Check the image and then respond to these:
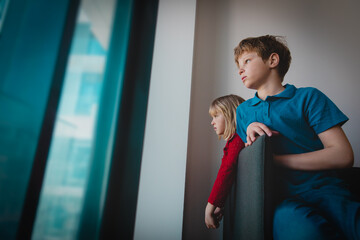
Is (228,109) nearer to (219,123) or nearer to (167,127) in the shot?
(219,123)

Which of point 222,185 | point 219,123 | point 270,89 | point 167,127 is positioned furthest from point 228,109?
point 222,185

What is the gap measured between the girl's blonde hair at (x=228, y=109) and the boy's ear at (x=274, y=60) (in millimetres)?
277

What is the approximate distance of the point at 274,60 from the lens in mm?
1278

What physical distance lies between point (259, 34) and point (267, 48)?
0.26 meters

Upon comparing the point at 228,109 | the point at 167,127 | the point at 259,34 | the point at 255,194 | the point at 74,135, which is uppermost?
the point at 259,34

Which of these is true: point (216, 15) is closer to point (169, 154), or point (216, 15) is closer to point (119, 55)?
point (119, 55)

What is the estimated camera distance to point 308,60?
4.75 ft

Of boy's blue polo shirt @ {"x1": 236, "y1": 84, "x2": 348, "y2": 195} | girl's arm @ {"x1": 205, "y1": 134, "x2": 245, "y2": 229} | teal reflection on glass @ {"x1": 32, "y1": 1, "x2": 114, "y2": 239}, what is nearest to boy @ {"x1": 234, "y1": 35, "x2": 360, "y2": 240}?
boy's blue polo shirt @ {"x1": 236, "y1": 84, "x2": 348, "y2": 195}

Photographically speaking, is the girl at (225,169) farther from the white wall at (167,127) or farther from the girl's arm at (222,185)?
the white wall at (167,127)

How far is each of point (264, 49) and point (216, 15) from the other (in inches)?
20.6

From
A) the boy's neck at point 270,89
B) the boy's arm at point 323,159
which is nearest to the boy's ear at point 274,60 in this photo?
the boy's neck at point 270,89

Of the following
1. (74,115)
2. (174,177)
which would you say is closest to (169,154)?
(174,177)

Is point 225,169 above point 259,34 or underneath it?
underneath

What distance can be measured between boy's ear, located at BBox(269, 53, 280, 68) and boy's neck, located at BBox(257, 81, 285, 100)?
0.40 ft
